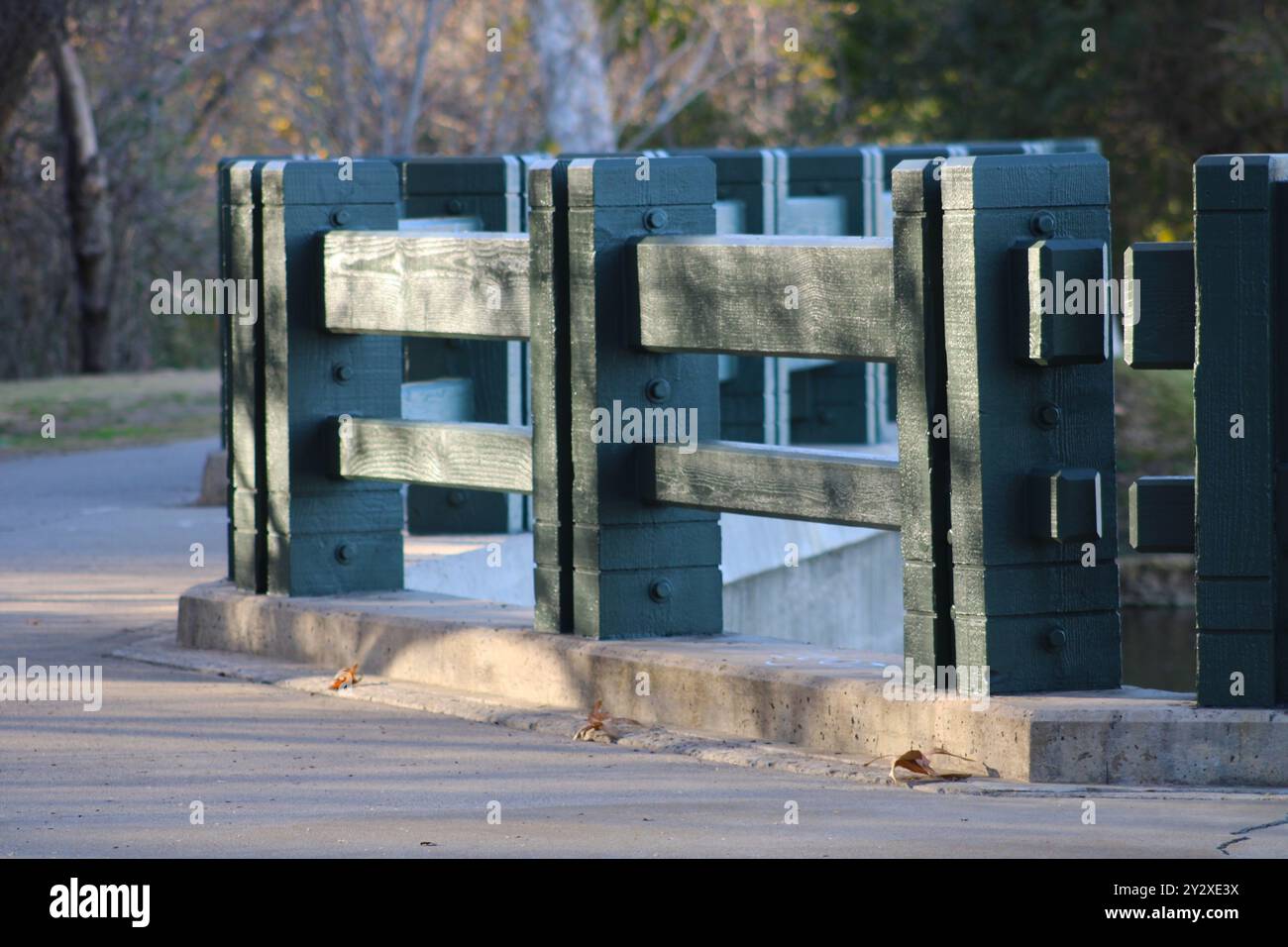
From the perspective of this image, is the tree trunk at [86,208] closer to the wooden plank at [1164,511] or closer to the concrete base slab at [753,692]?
the concrete base slab at [753,692]

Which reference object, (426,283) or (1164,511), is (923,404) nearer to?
(1164,511)

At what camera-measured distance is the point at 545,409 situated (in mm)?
6273

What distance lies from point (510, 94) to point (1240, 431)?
911 inches

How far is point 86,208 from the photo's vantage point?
25.6 meters

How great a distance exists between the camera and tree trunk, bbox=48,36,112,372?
24.9m

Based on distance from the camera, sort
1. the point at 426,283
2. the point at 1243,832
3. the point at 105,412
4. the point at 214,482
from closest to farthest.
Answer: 1. the point at 1243,832
2. the point at 426,283
3. the point at 214,482
4. the point at 105,412

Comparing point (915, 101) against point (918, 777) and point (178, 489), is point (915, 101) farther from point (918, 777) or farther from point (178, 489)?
point (918, 777)

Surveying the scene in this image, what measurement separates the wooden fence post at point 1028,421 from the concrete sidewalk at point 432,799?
1.55ft

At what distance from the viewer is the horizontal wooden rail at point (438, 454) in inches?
259

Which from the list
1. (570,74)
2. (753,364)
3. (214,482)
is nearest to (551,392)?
Answer: (753,364)

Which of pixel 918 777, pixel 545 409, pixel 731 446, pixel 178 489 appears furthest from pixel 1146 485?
pixel 178 489

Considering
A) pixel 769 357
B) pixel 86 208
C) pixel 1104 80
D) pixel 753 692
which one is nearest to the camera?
pixel 753 692

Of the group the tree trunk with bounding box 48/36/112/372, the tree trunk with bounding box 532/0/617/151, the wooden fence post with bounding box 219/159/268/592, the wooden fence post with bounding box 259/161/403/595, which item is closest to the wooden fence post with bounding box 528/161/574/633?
the wooden fence post with bounding box 259/161/403/595

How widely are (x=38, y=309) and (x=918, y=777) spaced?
23753 millimetres
